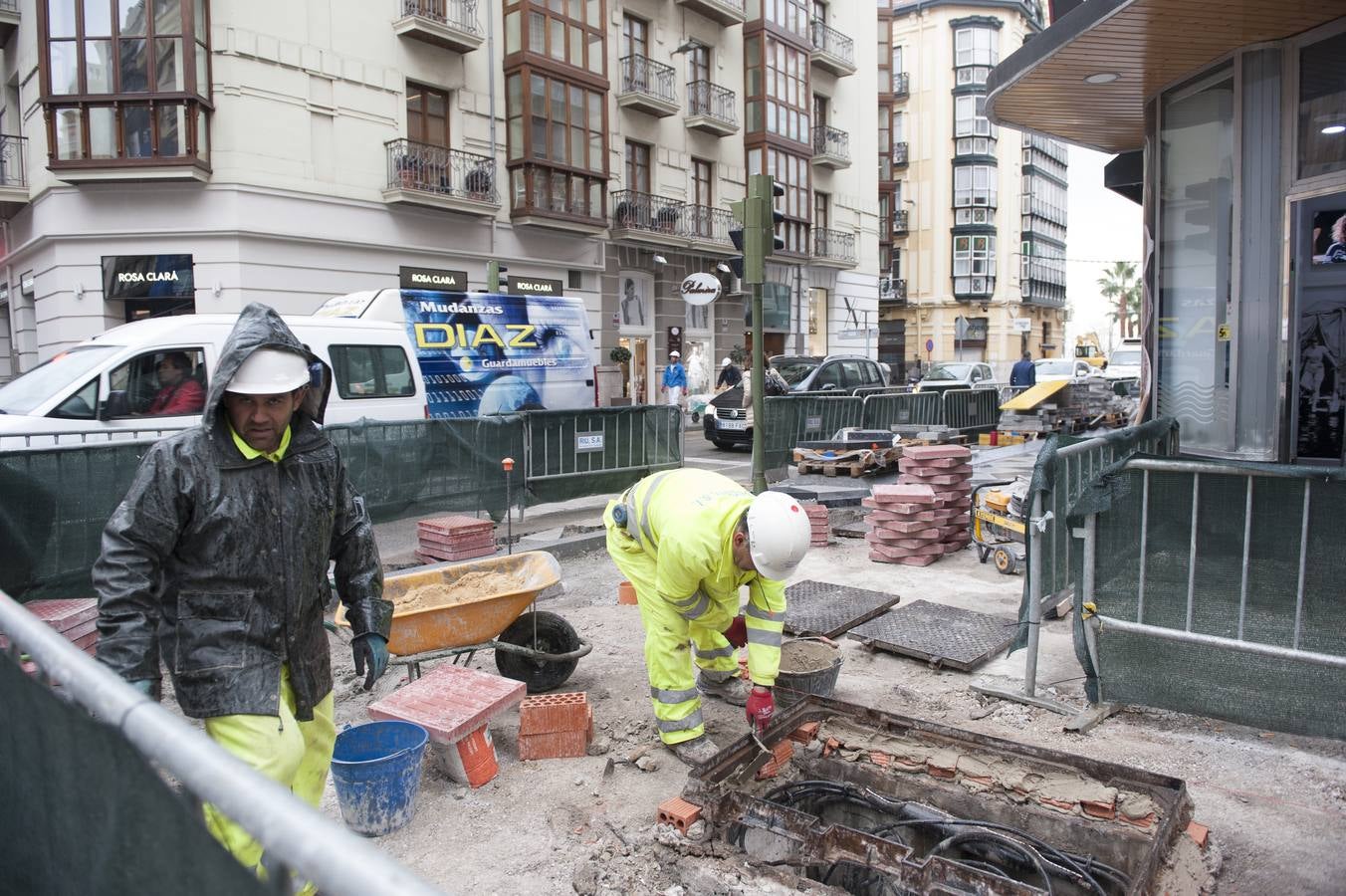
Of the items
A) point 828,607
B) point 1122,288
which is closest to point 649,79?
point 828,607

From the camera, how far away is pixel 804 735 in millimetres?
4594

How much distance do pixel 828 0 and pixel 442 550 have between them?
31.9 metres

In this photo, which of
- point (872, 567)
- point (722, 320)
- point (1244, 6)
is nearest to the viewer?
point (1244, 6)

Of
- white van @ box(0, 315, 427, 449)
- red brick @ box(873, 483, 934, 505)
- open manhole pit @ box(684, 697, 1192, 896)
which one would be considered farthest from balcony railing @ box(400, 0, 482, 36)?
open manhole pit @ box(684, 697, 1192, 896)

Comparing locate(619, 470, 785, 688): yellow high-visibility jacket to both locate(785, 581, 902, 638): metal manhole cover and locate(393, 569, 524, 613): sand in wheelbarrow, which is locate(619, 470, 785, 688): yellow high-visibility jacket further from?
locate(785, 581, 902, 638): metal manhole cover

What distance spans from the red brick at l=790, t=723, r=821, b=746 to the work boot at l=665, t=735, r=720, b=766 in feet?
1.32

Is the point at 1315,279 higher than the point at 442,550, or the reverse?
the point at 1315,279

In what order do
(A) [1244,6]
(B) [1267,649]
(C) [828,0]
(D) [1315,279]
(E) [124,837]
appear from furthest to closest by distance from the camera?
(C) [828,0]
(D) [1315,279]
(A) [1244,6]
(B) [1267,649]
(E) [124,837]

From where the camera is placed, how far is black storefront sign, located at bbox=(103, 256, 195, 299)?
17125mm

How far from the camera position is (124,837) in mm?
1420

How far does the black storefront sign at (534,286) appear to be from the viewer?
22.0m

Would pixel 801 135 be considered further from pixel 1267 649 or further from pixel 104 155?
pixel 1267 649

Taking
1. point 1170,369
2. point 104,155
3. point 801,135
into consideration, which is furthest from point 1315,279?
point 801,135

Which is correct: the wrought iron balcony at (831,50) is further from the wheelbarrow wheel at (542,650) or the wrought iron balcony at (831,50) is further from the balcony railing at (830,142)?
the wheelbarrow wheel at (542,650)
